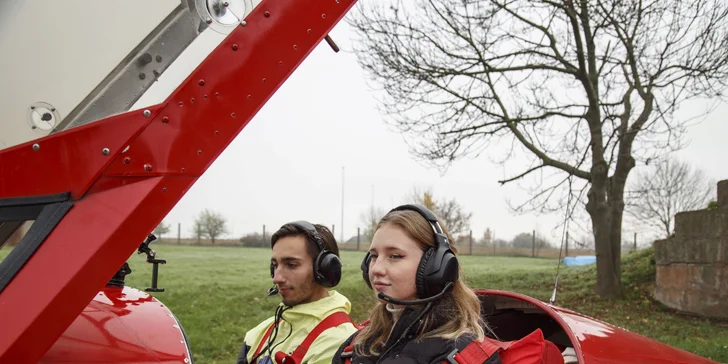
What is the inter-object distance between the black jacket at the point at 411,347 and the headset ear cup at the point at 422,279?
0.25 ft

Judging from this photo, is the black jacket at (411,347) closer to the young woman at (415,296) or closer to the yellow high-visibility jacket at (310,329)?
the young woman at (415,296)

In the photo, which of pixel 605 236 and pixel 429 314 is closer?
pixel 429 314

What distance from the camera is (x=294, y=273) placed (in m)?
3.28

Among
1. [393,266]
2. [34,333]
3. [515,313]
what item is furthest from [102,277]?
[515,313]

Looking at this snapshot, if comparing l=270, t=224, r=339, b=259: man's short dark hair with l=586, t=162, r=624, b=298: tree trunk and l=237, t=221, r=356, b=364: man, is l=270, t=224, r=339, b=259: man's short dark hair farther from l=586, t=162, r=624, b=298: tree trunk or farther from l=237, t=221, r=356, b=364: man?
l=586, t=162, r=624, b=298: tree trunk

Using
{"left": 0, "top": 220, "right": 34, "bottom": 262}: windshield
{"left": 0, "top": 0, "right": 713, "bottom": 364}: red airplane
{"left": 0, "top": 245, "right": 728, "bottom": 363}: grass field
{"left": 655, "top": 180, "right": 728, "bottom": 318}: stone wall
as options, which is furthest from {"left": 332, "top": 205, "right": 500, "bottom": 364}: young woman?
{"left": 655, "top": 180, "right": 728, "bottom": 318}: stone wall

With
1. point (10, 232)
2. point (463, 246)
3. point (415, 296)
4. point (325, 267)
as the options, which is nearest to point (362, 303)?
point (325, 267)

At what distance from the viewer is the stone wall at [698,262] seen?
988 centimetres

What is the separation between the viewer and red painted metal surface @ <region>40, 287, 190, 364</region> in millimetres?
2180

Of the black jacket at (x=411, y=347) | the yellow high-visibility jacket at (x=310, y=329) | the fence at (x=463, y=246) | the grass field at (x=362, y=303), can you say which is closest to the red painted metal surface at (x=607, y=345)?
the black jacket at (x=411, y=347)

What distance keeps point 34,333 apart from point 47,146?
544mm

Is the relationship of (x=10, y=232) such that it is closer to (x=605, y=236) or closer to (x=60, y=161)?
(x=60, y=161)

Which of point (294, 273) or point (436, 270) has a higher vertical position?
point (436, 270)

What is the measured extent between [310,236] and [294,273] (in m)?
0.23
